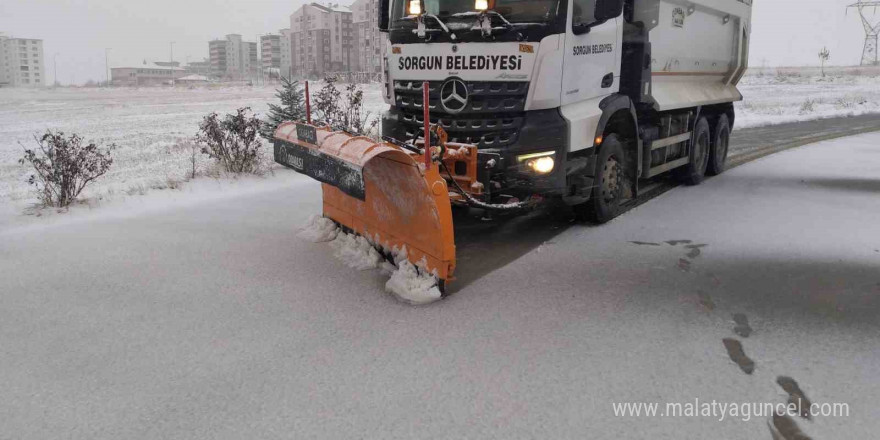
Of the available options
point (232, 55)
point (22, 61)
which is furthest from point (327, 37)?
point (22, 61)

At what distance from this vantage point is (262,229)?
6.89 metres

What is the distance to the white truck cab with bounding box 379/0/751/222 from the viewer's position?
18.7ft

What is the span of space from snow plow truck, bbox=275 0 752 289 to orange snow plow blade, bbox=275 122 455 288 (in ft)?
0.05

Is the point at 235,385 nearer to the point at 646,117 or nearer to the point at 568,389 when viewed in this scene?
the point at 568,389

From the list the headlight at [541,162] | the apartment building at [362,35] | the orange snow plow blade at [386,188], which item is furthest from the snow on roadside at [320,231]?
the apartment building at [362,35]

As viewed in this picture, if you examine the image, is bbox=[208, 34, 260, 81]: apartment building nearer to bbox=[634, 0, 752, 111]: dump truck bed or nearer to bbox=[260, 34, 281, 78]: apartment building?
bbox=[260, 34, 281, 78]: apartment building


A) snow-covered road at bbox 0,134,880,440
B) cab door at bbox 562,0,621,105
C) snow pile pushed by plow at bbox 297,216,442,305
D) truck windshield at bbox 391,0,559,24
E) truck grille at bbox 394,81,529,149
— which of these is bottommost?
snow-covered road at bbox 0,134,880,440

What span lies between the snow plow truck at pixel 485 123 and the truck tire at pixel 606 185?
2cm

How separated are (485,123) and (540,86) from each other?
61cm

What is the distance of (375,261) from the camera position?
5492mm

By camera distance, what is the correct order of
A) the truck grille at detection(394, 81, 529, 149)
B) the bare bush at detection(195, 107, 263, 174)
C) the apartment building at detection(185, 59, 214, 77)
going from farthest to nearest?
the apartment building at detection(185, 59, 214, 77), the bare bush at detection(195, 107, 263, 174), the truck grille at detection(394, 81, 529, 149)

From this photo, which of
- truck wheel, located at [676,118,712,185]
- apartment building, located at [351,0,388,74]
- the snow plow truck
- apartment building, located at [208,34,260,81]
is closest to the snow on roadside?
the snow plow truck

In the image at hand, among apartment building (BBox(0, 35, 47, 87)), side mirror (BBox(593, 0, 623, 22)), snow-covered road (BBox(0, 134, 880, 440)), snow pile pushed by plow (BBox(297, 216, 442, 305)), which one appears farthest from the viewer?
apartment building (BBox(0, 35, 47, 87))

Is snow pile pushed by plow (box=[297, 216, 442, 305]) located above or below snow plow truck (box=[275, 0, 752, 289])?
below
